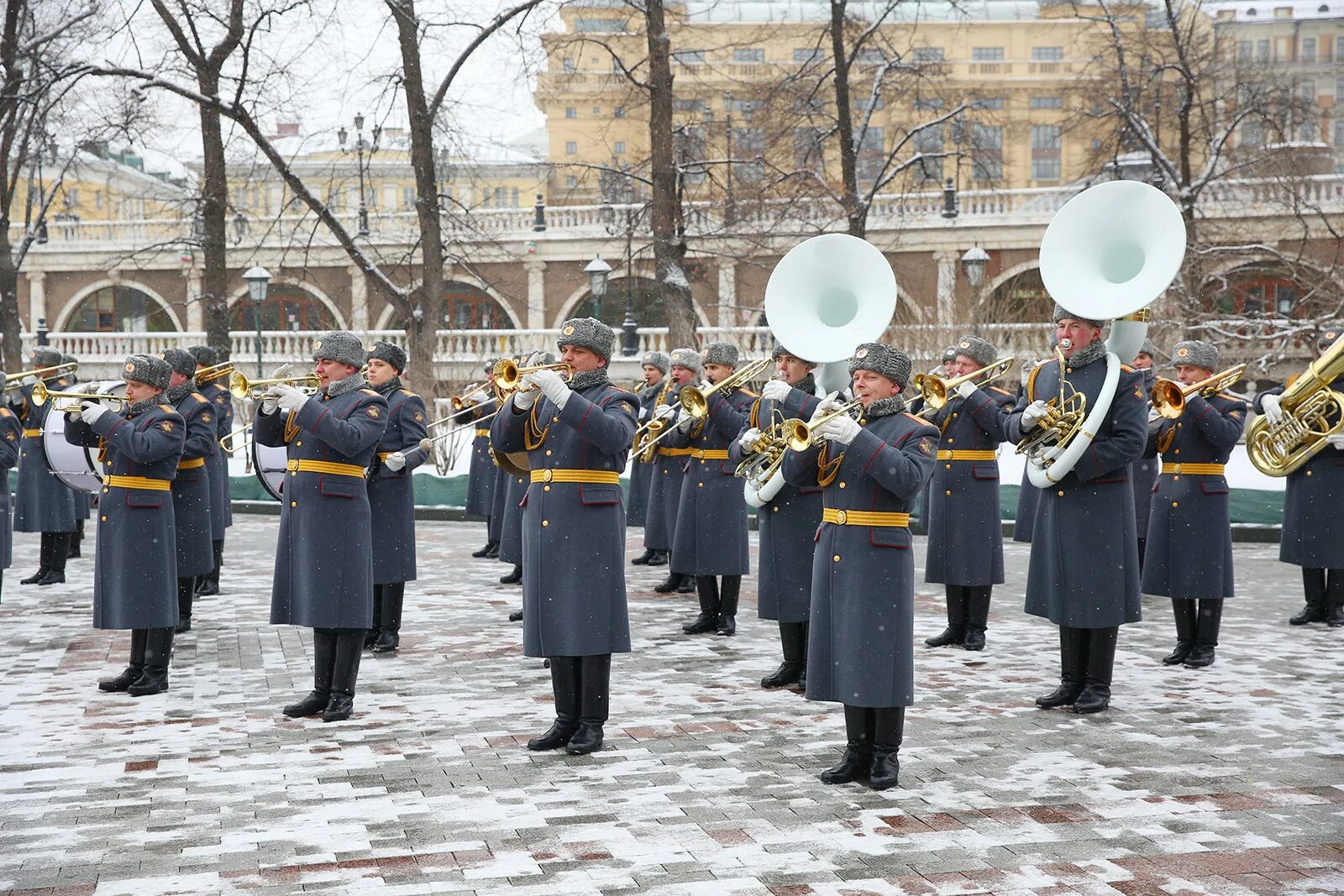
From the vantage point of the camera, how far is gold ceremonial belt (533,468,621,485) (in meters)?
7.01

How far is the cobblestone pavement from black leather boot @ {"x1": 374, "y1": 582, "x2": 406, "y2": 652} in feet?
0.53

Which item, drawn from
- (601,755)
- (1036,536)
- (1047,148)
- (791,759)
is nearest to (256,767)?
(601,755)

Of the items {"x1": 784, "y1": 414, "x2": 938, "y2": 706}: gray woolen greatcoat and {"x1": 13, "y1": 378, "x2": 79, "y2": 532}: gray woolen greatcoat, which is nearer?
{"x1": 784, "y1": 414, "x2": 938, "y2": 706}: gray woolen greatcoat

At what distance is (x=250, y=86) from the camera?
21.0 m

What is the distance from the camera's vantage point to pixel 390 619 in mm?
9828

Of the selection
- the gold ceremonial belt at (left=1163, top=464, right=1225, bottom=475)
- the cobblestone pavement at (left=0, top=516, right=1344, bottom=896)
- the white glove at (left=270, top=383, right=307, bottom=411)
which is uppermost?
the white glove at (left=270, top=383, right=307, bottom=411)

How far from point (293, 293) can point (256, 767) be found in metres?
44.3

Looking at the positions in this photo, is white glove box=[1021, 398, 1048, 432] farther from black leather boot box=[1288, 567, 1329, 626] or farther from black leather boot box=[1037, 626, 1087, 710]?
black leather boot box=[1288, 567, 1329, 626]

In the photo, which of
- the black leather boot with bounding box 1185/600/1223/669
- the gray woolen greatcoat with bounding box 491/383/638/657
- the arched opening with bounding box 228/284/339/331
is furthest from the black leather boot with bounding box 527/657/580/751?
the arched opening with bounding box 228/284/339/331

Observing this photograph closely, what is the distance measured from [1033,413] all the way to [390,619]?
4.60 m

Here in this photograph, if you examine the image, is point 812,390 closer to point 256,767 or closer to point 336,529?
point 336,529

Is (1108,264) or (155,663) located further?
(155,663)

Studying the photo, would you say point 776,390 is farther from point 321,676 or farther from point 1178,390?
point 321,676

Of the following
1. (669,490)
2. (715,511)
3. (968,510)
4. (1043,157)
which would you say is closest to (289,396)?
(715,511)
